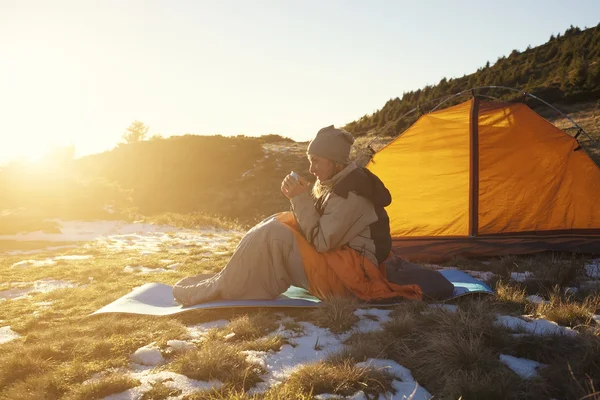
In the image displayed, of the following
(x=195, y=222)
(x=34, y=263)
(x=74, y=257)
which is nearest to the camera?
(x=34, y=263)

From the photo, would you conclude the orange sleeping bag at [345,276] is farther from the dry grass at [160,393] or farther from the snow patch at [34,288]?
the snow patch at [34,288]

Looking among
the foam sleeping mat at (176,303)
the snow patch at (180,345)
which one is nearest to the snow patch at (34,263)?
the foam sleeping mat at (176,303)

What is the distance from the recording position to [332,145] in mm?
3670

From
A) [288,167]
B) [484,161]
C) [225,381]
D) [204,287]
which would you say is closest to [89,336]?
[204,287]

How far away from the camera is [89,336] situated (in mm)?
3203

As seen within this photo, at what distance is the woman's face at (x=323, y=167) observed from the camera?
375 cm

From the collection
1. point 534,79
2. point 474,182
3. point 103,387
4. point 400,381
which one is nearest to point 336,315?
point 400,381

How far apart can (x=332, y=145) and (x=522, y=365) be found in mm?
2200

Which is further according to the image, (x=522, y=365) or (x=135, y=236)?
(x=135, y=236)

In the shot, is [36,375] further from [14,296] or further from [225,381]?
[14,296]

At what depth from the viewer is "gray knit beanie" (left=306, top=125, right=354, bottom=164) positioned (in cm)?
367

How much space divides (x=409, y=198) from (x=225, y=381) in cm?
515

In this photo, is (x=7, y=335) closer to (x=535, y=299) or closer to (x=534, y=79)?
(x=535, y=299)

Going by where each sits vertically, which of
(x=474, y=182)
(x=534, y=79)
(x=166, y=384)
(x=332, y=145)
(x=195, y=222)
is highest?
(x=534, y=79)
